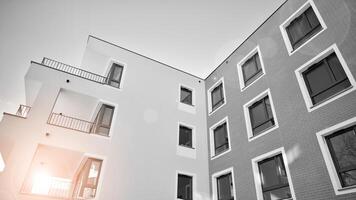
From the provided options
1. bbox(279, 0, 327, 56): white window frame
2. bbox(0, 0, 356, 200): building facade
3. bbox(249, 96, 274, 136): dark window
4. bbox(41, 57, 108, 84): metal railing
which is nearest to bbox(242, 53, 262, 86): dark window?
bbox(0, 0, 356, 200): building facade

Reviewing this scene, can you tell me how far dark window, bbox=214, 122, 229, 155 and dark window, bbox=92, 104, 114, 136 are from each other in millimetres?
6985

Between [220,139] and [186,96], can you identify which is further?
[186,96]

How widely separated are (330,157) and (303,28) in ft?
21.4

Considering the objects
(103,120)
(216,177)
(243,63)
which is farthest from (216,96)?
(103,120)

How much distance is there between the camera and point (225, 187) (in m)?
12.3

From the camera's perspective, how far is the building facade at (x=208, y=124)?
8352 millimetres

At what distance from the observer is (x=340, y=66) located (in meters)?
Answer: 8.61

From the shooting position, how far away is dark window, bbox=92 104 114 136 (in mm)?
12515

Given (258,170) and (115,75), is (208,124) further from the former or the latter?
(115,75)

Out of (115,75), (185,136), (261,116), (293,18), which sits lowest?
(261,116)

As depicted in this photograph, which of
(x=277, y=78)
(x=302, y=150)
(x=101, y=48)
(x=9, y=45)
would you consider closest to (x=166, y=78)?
(x=101, y=48)

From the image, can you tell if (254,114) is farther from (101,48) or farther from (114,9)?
(101,48)

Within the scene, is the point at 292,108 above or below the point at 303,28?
below

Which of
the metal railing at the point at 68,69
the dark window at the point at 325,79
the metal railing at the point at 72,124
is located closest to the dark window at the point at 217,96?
the dark window at the point at 325,79
